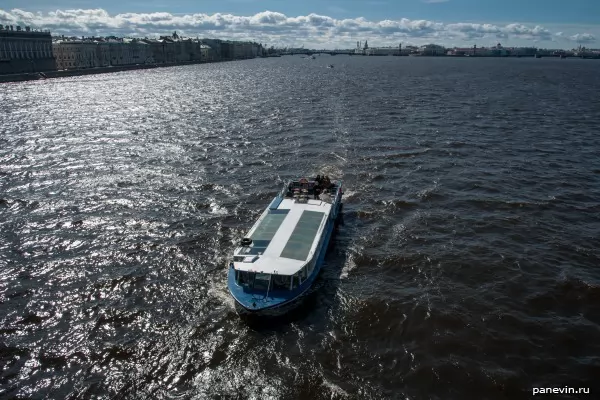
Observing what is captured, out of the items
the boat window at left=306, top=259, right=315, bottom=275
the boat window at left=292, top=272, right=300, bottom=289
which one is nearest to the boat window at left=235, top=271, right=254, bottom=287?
the boat window at left=292, top=272, right=300, bottom=289

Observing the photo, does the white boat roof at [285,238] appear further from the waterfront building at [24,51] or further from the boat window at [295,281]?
the waterfront building at [24,51]

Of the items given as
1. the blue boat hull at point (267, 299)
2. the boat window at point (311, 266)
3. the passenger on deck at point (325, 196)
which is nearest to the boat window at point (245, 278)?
the blue boat hull at point (267, 299)

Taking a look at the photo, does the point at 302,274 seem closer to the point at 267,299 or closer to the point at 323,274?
the point at 267,299

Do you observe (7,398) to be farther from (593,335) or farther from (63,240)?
(593,335)

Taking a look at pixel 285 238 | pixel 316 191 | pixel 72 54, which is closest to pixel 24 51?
pixel 72 54

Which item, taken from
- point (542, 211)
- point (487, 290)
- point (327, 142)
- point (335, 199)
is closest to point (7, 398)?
point (335, 199)
